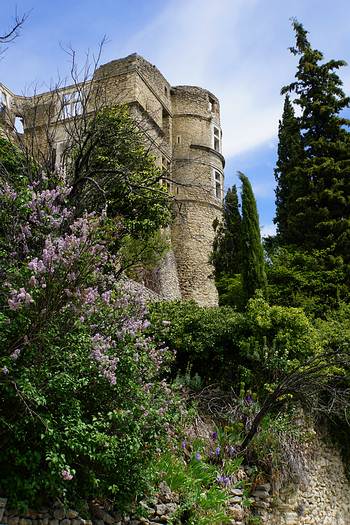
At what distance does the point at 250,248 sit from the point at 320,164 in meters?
4.75

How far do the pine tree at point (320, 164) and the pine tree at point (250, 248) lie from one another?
6.81ft

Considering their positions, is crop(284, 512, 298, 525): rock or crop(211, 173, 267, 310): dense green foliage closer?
crop(284, 512, 298, 525): rock

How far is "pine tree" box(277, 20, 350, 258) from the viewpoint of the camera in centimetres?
1727

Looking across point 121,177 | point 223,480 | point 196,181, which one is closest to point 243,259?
point 121,177

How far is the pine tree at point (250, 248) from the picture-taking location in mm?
14852

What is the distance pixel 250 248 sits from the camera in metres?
15.5

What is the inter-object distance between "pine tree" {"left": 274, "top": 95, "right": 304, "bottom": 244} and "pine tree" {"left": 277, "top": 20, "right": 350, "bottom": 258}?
144mm

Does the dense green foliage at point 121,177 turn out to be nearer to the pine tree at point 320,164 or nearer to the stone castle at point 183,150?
the pine tree at point 320,164

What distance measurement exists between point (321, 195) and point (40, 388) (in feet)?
46.0

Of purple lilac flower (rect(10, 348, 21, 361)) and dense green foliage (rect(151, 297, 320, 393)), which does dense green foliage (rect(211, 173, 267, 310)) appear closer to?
dense green foliage (rect(151, 297, 320, 393))

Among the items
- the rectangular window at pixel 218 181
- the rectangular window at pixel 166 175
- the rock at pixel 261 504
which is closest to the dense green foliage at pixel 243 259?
the rectangular window at pixel 166 175

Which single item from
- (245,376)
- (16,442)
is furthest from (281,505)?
(16,442)

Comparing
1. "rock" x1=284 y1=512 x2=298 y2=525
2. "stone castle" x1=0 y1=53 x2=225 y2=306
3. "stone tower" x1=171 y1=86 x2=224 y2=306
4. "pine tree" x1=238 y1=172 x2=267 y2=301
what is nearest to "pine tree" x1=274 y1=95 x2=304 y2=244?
"pine tree" x1=238 y1=172 x2=267 y2=301

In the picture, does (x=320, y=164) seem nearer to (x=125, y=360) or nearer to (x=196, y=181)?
(x=196, y=181)
